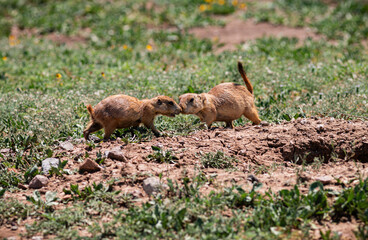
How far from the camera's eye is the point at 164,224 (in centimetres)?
405

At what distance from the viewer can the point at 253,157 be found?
541 cm

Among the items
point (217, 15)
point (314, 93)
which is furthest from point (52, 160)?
point (217, 15)

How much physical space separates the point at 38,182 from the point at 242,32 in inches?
337

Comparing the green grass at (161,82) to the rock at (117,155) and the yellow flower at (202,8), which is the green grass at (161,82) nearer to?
the yellow flower at (202,8)

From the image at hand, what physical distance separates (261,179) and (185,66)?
202 inches

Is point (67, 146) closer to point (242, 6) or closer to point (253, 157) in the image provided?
point (253, 157)

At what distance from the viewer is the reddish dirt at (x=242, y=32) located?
11.7m

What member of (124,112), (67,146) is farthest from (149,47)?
(67,146)

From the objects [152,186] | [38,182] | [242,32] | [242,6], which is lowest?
[242,32]

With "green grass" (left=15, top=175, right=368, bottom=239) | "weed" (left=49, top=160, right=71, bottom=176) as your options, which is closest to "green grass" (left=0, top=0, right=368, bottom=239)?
"green grass" (left=15, top=175, right=368, bottom=239)

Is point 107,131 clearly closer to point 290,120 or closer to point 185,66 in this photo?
point 290,120

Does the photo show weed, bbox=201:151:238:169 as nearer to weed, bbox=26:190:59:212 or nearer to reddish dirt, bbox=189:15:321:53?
weed, bbox=26:190:59:212

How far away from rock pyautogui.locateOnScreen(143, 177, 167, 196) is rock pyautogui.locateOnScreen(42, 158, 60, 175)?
1186 mm

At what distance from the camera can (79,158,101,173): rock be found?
5055mm
